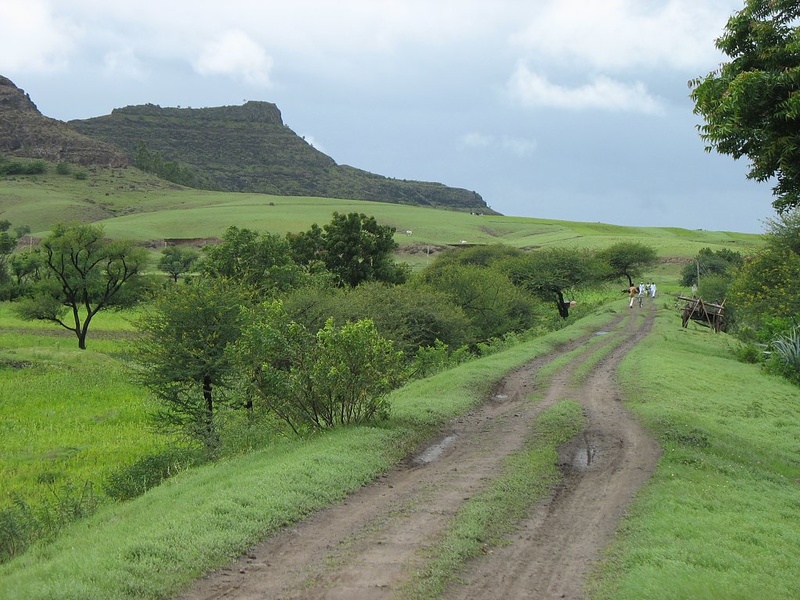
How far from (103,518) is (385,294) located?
2739 cm

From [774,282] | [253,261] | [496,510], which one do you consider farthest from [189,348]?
[774,282]

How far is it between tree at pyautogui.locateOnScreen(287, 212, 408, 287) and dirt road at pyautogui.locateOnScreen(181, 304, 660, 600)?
1662 inches

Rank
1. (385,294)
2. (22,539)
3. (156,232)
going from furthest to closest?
(156,232), (385,294), (22,539)

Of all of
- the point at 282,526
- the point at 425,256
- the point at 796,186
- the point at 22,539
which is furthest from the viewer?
the point at 425,256

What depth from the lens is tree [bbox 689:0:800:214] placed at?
10.8 metres

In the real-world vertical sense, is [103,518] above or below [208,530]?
below

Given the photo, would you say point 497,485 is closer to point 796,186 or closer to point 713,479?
point 713,479

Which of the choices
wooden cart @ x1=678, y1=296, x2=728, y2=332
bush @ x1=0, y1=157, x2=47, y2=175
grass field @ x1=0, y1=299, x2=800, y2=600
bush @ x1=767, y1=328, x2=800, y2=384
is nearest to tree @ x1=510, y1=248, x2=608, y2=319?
wooden cart @ x1=678, y1=296, x2=728, y2=332

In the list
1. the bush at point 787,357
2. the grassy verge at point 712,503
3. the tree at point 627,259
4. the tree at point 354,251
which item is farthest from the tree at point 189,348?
the tree at point 627,259

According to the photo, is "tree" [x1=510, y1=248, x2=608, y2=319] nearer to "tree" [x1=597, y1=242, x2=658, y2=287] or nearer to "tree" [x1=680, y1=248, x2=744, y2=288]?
"tree" [x1=597, y1=242, x2=658, y2=287]

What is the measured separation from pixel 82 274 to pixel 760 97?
162 feet

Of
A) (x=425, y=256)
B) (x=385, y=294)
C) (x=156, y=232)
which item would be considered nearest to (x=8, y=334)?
(x=385, y=294)

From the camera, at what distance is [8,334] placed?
52469 millimetres

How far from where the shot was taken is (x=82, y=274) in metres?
51.9
